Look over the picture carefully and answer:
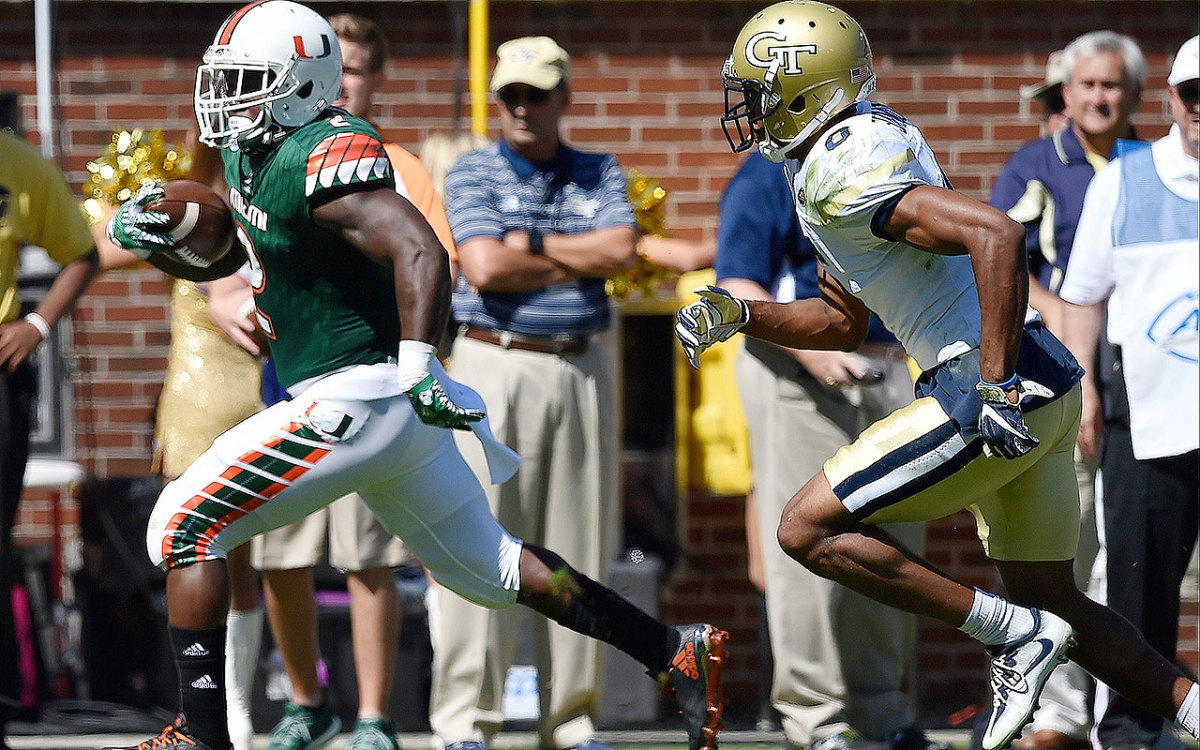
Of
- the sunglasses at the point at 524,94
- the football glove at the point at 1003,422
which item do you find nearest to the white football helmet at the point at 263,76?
the sunglasses at the point at 524,94

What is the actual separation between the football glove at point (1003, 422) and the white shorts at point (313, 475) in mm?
1358

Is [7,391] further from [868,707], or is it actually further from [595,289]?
[868,707]

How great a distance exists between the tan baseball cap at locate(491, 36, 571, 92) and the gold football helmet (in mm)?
1330

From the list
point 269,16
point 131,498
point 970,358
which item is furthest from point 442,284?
point 131,498

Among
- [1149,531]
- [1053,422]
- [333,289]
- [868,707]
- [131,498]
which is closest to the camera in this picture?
[1053,422]

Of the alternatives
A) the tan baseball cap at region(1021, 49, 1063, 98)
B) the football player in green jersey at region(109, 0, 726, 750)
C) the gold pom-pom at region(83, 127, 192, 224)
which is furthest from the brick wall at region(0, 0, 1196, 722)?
the football player in green jersey at region(109, 0, 726, 750)

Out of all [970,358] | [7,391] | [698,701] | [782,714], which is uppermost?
[970,358]

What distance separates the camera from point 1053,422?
389 centimetres

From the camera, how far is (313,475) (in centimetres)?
404

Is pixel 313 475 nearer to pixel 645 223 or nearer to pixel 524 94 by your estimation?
pixel 524 94

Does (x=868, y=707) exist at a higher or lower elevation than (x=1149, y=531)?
lower

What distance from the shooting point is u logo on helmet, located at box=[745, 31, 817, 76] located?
3.92 metres

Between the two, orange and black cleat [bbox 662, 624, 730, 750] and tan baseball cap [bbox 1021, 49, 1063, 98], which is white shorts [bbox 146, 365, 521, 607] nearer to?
orange and black cleat [bbox 662, 624, 730, 750]

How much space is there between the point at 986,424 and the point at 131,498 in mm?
3494
